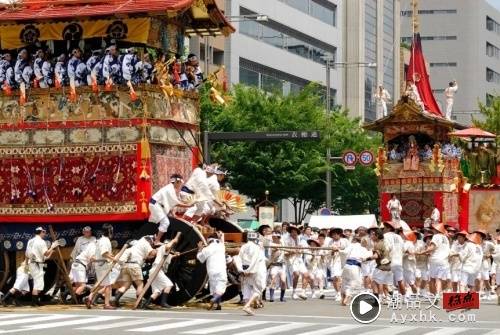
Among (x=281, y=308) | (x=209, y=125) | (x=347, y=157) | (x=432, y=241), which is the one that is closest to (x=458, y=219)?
(x=347, y=157)

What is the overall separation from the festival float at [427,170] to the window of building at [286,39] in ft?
79.1

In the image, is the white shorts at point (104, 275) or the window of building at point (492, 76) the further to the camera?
the window of building at point (492, 76)

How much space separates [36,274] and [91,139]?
2.85 m

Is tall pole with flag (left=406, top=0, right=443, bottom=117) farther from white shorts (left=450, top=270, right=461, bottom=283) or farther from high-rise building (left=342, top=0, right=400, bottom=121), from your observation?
high-rise building (left=342, top=0, right=400, bottom=121)

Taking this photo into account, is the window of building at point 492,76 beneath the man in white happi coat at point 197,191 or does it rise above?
above

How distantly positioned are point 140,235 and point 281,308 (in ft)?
10.4

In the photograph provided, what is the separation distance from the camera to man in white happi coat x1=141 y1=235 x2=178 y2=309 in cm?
2309

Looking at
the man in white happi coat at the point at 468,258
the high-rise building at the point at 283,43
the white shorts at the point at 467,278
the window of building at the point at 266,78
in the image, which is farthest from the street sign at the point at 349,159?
the window of building at the point at 266,78

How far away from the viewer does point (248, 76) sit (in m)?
69.4

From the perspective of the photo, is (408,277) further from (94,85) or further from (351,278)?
(94,85)

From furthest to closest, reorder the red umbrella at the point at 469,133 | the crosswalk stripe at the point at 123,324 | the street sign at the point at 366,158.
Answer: the street sign at the point at 366,158
the red umbrella at the point at 469,133
the crosswalk stripe at the point at 123,324

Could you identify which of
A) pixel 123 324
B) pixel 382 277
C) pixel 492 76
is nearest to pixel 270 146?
pixel 382 277

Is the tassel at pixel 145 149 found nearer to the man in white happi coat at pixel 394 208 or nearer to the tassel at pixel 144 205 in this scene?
the tassel at pixel 144 205

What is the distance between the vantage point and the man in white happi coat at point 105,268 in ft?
76.4
